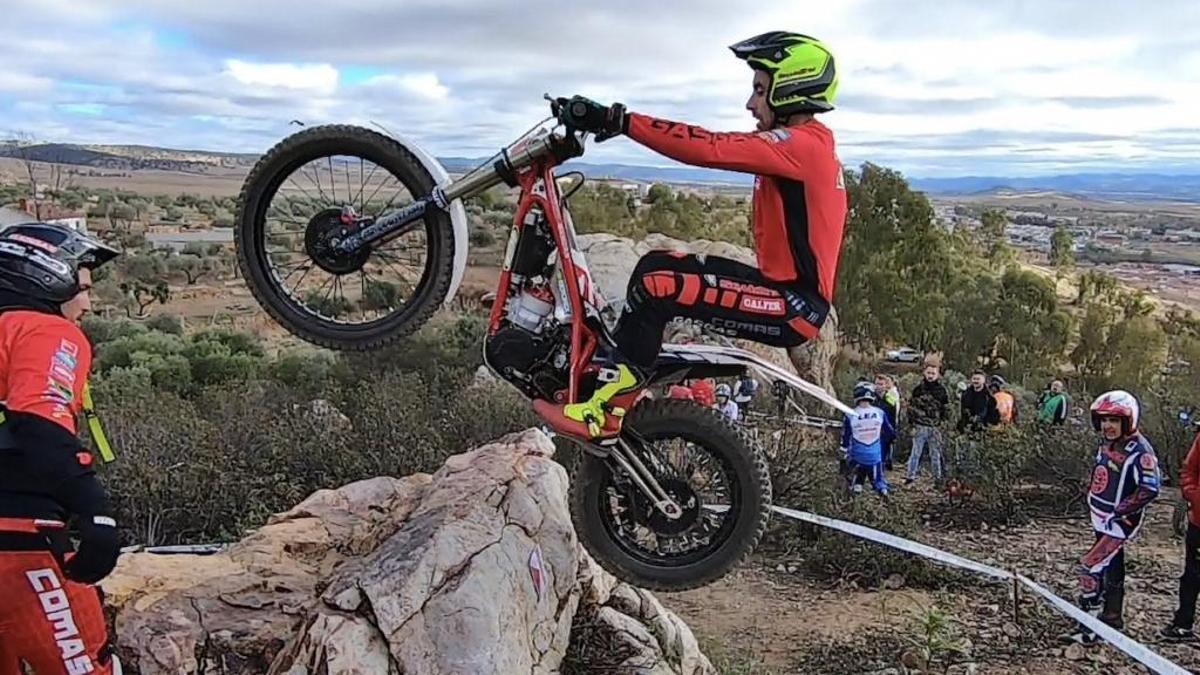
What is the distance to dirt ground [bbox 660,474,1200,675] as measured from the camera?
8.00 metres

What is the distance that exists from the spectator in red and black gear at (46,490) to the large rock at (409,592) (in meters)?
0.63

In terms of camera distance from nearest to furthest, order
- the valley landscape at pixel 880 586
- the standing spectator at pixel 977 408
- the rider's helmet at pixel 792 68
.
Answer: the rider's helmet at pixel 792 68, the valley landscape at pixel 880 586, the standing spectator at pixel 977 408

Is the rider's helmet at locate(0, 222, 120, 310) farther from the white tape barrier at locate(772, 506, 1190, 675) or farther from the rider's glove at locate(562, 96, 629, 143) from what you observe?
the white tape barrier at locate(772, 506, 1190, 675)

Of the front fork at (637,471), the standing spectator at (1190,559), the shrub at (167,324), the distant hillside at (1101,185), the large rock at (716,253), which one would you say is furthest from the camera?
the distant hillside at (1101,185)

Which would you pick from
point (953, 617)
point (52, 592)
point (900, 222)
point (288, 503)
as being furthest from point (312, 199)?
point (900, 222)

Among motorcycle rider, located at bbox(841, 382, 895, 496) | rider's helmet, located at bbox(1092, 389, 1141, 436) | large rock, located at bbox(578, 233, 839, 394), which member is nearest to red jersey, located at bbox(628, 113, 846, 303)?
rider's helmet, located at bbox(1092, 389, 1141, 436)

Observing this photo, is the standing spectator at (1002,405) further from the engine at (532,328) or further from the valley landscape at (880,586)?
the engine at (532,328)

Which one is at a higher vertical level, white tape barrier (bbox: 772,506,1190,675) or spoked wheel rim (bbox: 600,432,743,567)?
spoked wheel rim (bbox: 600,432,743,567)

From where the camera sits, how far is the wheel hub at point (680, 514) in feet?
15.9

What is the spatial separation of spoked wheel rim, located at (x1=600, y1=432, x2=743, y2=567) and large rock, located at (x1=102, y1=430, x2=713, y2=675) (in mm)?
689

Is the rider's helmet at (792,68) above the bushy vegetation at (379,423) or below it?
above

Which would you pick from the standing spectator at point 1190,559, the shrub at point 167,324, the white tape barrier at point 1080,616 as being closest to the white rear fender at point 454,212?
the white tape barrier at point 1080,616

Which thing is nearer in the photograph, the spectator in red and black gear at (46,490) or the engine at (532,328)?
the spectator in red and black gear at (46,490)

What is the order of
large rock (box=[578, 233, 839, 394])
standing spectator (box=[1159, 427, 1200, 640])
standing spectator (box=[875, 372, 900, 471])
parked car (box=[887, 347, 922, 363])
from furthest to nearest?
parked car (box=[887, 347, 922, 363]) → large rock (box=[578, 233, 839, 394]) → standing spectator (box=[875, 372, 900, 471]) → standing spectator (box=[1159, 427, 1200, 640])
